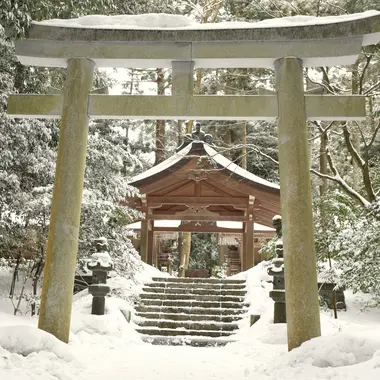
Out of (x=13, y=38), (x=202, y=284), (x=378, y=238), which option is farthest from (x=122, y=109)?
(x=202, y=284)

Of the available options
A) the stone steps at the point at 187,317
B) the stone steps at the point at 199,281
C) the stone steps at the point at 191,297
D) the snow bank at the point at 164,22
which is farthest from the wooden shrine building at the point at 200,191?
the snow bank at the point at 164,22

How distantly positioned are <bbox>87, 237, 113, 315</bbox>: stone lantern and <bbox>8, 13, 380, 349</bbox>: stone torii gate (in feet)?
9.60

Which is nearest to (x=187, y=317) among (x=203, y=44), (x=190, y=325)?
(x=190, y=325)

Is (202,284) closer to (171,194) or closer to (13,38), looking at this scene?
(171,194)

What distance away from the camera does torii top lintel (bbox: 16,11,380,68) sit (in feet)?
18.8

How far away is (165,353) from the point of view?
23.4ft

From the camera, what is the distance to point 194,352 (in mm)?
7398

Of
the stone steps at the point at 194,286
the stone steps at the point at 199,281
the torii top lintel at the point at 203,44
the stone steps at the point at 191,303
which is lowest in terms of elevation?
the stone steps at the point at 191,303

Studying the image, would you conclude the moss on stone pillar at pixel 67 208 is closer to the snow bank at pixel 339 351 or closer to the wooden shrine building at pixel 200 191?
the snow bank at pixel 339 351

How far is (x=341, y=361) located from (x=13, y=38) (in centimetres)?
544

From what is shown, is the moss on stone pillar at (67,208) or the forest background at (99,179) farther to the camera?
the forest background at (99,179)

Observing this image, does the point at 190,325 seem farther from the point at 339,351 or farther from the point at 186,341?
the point at 339,351

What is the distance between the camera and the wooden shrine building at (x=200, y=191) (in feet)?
41.7

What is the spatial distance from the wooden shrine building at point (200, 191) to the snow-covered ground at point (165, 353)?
3718 mm
